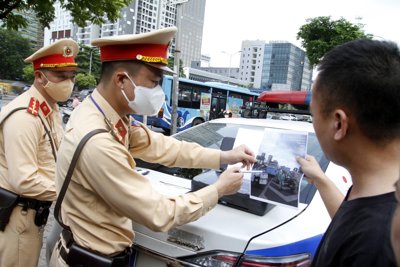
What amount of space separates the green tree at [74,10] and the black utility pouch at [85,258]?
5474 mm

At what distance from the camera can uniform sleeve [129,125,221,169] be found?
2.02 m

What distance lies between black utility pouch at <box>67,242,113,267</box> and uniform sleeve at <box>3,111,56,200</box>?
0.69 meters

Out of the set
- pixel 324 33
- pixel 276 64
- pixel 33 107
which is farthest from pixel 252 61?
pixel 33 107

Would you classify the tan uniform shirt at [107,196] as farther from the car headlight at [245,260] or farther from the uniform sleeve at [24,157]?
the uniform sleeve at [24,157]

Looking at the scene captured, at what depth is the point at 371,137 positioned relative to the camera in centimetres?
93

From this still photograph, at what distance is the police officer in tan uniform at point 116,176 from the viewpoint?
1332 mm

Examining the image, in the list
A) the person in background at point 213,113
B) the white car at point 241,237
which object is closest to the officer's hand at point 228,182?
the white car at point 241,237

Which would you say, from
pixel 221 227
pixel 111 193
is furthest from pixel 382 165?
pixel 111 193

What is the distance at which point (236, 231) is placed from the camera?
157 cm

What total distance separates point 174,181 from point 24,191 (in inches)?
36.3

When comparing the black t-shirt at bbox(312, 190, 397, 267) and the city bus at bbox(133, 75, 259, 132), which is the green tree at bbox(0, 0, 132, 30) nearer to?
the black t-shirt at bbox(312, 190, 397, 267)

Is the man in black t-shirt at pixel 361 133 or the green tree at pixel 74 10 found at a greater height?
the green tree at pixel 74 10

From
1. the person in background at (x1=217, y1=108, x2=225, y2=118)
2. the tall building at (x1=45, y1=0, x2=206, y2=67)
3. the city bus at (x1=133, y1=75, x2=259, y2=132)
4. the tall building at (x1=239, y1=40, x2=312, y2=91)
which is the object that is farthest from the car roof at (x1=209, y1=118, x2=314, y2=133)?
the tall building at (x1=239, y1=40, x2=312, y2=91)

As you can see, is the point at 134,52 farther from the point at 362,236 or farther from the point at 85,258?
the point at 362,236
